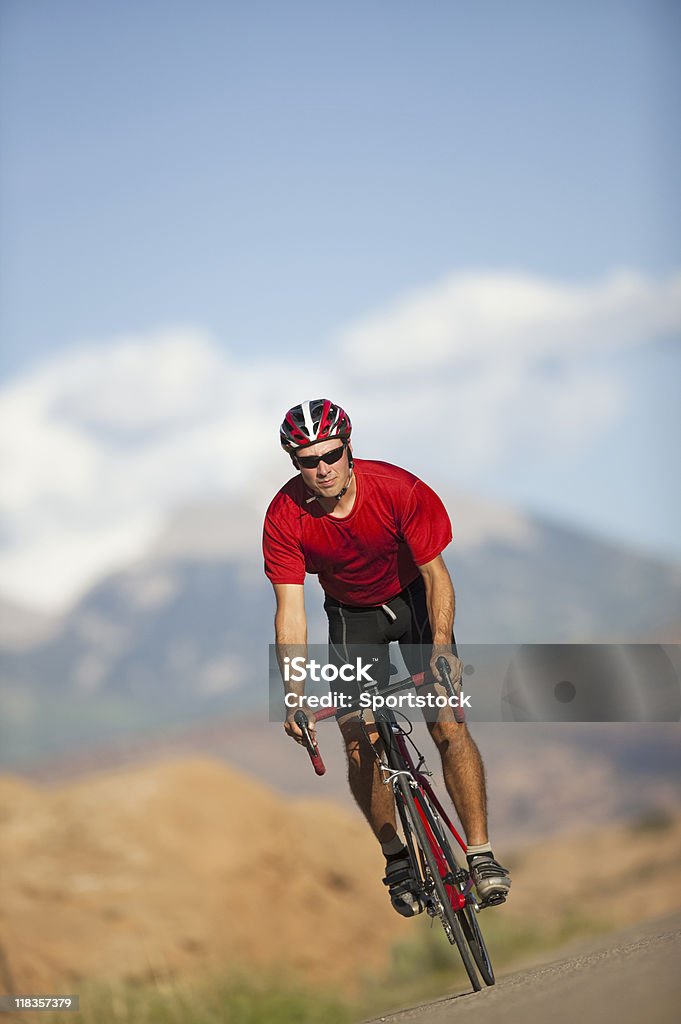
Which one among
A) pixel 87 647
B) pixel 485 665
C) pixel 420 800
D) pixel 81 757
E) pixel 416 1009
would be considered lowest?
pixel 416 1009

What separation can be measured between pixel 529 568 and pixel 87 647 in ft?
244

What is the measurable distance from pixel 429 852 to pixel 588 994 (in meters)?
1.43

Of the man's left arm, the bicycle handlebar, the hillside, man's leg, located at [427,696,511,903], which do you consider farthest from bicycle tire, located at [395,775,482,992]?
the hillside

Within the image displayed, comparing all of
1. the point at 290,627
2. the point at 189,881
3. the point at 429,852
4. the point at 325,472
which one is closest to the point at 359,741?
the point at 429,852

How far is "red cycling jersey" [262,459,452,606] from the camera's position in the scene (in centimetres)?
669

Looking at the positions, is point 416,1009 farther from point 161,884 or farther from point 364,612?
point 161,884

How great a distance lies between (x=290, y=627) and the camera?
6.56 m

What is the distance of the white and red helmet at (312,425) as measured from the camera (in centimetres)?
651

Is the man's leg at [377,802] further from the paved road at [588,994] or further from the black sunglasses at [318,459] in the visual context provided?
the black sunglasses at [318,459]

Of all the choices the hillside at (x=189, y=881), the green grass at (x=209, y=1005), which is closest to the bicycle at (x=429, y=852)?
the green grass at (x=209, y=1005)

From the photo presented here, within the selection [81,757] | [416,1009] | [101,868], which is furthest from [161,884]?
[81,757]

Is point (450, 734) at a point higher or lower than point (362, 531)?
lower

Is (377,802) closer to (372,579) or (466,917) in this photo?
(466,917)

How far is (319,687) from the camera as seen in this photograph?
22.2ft
